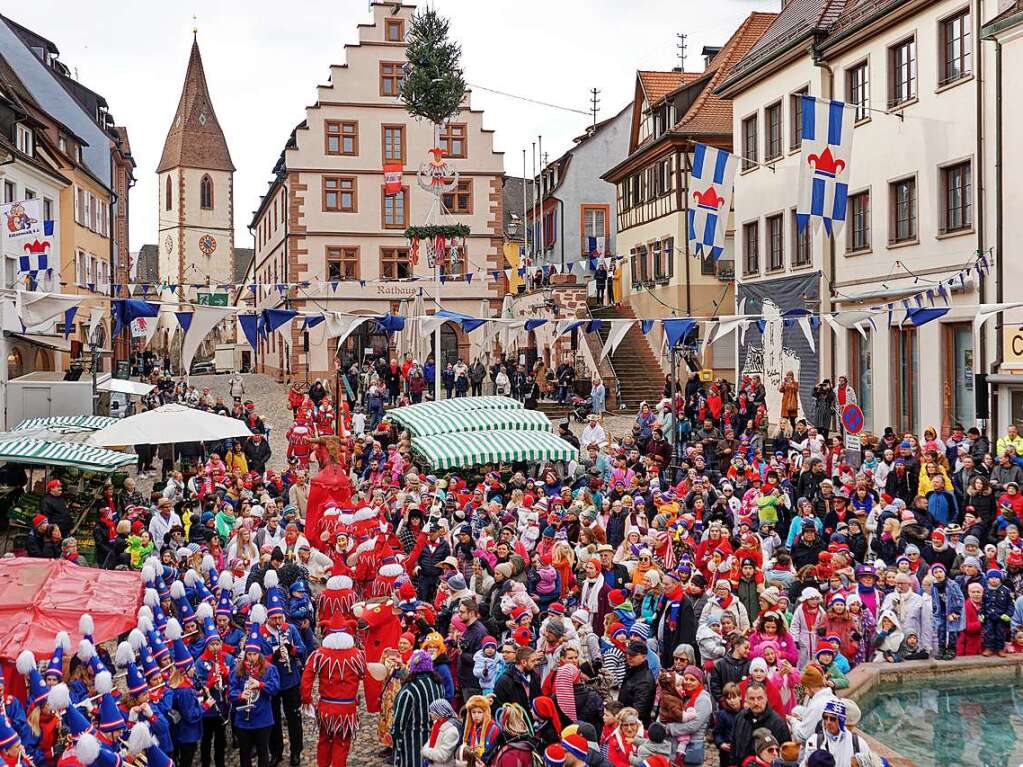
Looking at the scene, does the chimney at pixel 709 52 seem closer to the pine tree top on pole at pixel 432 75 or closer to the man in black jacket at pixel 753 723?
the pine tree top on pole at pixel 432 75

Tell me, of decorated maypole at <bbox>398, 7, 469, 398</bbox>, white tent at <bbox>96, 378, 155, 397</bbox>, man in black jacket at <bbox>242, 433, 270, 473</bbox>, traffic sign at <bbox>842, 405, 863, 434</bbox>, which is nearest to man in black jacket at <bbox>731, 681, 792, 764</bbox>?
traffic sign at <bbox>842, 405, 863, 434</bbox>

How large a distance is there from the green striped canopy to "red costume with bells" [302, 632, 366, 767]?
12.8 meters

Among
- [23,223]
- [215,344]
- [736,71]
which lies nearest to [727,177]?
[736,71]

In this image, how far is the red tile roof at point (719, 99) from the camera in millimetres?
37250

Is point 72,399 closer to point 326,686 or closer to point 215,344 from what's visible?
point 326,686

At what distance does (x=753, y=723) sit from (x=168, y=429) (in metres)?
13.0

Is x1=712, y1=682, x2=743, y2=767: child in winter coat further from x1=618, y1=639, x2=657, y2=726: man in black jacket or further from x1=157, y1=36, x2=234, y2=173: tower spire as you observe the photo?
x1=157, y1=36, x2=234, y2=173: tower spire

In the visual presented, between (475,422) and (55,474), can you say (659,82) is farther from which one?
(55,474)

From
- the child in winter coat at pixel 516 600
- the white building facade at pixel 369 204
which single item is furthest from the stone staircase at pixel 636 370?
the child in winter coat at pixel 516 600

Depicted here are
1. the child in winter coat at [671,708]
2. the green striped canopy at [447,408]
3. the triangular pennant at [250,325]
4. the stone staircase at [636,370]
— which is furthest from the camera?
the stone staircase at [636,370]

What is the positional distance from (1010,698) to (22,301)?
1642cm

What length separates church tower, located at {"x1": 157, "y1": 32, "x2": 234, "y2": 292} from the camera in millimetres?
79812

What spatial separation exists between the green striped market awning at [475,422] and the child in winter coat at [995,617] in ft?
35.8

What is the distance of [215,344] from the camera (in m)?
78.9
